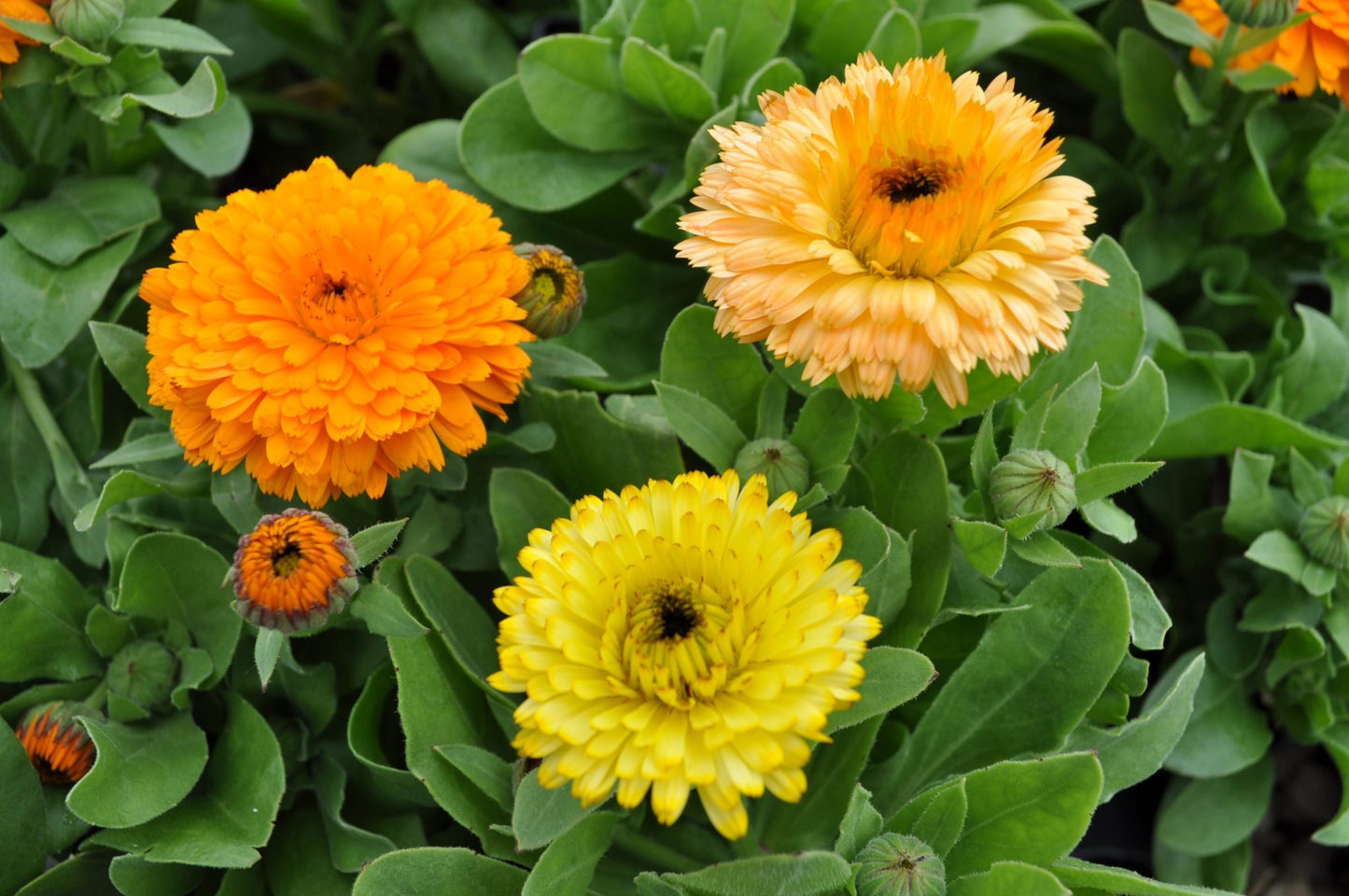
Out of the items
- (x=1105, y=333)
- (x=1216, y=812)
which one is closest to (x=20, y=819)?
(x=1105, y=333)

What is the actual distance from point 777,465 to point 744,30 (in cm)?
55

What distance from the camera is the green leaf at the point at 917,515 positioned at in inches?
39.3

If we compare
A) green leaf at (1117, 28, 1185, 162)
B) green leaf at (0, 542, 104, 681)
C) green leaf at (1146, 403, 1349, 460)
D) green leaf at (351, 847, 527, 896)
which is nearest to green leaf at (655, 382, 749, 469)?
green leaf at (351, 847, 527, 896)

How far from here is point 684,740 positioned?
76cm

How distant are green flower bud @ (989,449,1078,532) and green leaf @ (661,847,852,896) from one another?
0.30m

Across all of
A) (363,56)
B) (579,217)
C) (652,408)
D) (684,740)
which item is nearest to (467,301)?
(652,408)

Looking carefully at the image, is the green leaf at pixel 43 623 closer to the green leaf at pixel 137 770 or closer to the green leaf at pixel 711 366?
the green leaf at pixel 137 770

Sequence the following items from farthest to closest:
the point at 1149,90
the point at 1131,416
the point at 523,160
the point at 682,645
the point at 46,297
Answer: the point at 1149,90 → the point at 523,160 → the point at 46,297 → the point at 1131,416 → the point at 682,645

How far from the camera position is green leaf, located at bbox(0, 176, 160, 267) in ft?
4.02

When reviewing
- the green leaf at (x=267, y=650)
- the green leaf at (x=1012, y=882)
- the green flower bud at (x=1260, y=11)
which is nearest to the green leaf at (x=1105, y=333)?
the green flower bud at (x=1260, y=11)

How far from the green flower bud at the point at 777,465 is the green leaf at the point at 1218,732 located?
55cm

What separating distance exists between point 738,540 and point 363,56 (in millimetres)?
1120

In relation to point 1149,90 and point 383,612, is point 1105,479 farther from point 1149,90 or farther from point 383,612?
point 1149,90

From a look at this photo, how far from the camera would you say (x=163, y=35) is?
114 centimetres
